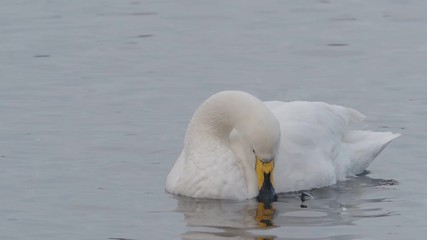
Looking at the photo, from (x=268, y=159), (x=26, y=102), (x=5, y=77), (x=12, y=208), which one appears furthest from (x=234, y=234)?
(x=5, y=77)

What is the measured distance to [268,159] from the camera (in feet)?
38.8

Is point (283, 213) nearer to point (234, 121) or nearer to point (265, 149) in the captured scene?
point (265, 149)

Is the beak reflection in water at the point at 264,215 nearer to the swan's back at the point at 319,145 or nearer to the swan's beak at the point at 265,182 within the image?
the swan's beak at the point at 265,182

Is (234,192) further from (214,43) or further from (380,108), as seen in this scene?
(214,43)

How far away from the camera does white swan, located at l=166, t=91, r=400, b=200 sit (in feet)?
39.1

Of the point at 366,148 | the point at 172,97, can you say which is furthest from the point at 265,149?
the point at 172,97

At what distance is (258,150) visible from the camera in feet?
38.7

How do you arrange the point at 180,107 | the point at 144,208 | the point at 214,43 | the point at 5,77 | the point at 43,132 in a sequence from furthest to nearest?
the point at 214,43
the point at 5,77
the point at 180,107
the point at 43,132
the point at 144,208

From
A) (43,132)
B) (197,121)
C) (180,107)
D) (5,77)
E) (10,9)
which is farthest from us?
(10,9)

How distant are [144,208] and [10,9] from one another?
8756mm

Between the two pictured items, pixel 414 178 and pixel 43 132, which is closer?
pixel 414 178

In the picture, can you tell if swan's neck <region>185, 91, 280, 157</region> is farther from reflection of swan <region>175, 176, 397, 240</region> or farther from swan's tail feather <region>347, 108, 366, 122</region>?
swan's tail feather <region>347, 108, 366, 122</region>

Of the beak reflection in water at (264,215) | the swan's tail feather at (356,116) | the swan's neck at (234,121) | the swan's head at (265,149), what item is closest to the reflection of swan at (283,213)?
the beak reflection in water at (264,215)

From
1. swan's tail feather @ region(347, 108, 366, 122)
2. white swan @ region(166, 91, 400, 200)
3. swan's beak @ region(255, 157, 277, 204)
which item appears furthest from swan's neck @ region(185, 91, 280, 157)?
swan's tail feather @ region(347, 108, 366, 122)
